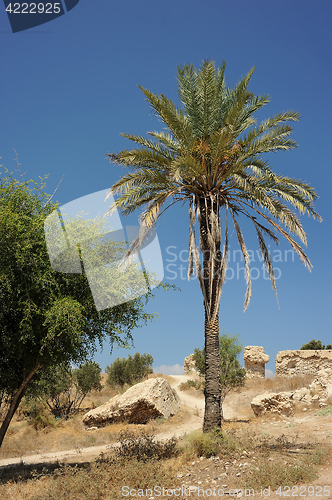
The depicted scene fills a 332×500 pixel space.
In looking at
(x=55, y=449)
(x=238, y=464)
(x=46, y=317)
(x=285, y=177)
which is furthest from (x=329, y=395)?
(x=46, y=317)

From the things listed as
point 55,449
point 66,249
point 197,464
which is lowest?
point 55,449

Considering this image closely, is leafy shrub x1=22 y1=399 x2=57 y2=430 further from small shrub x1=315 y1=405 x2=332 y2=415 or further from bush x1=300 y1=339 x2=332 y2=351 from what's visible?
bush x1=300 y1=339 x2=332 y2=351

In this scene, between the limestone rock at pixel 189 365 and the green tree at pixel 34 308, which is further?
the limestone rock at pixel 189 365

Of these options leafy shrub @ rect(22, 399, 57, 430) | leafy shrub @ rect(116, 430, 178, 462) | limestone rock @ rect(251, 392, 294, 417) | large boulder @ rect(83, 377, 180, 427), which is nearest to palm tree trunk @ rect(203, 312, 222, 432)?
leafy shrub @ rect(116, 430, 178, 462)

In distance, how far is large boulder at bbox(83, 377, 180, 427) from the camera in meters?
18.3

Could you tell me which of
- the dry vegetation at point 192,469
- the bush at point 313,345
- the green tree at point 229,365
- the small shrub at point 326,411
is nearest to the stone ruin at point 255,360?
the green tree at point 229,365

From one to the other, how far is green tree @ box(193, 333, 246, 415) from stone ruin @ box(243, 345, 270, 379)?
8.58 meters

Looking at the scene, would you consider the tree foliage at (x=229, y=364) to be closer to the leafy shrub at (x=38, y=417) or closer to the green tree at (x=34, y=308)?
the leafy shrub at (x=38, y=417)

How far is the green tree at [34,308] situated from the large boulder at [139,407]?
28.9 ft

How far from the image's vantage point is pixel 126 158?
→ 1185 centimetres

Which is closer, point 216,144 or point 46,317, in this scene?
point 46,317

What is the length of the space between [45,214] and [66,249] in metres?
1.42

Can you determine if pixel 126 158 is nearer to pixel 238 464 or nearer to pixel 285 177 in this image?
pixel 285 177

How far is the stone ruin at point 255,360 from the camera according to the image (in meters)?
32.7
